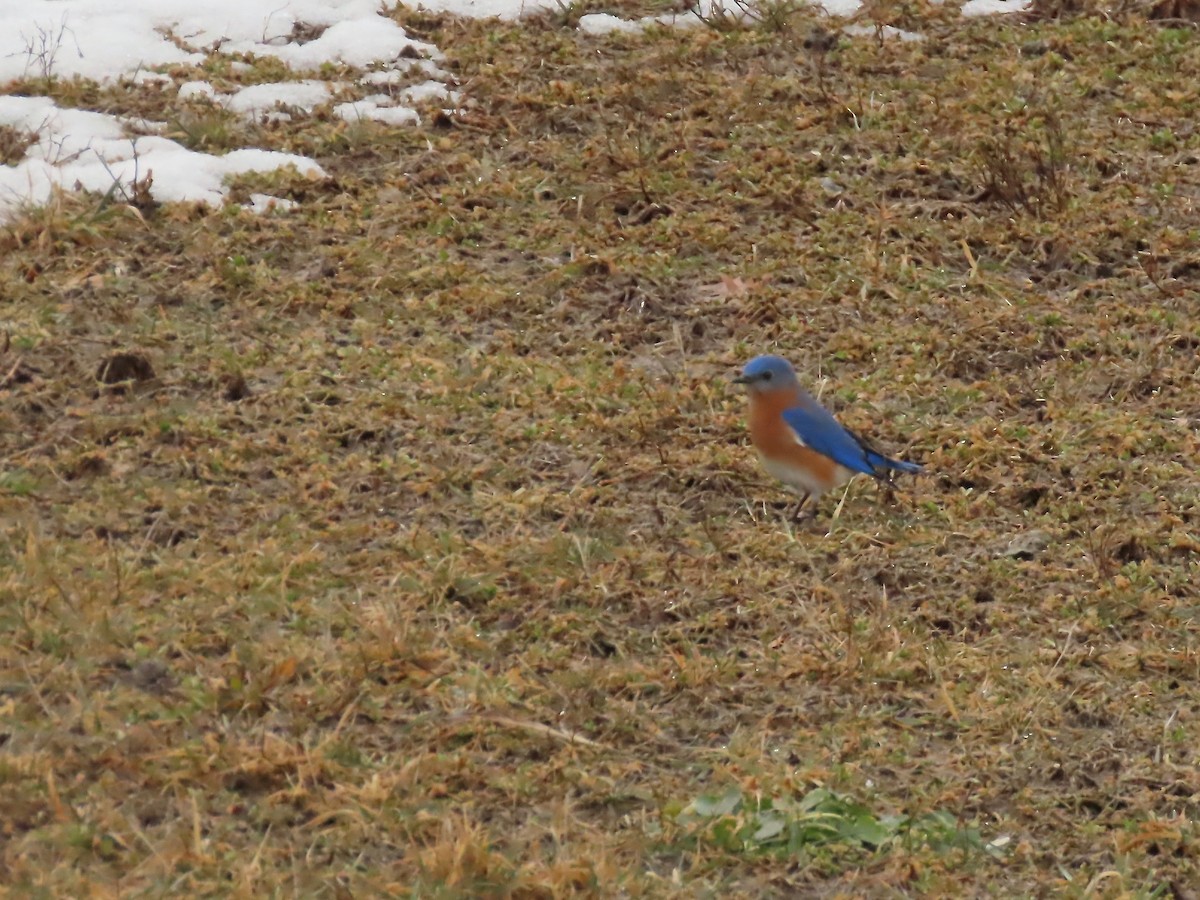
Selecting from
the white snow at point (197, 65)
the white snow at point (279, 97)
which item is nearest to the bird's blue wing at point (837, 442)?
the white snow at point (197, 65)

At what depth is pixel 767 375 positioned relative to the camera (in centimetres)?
599

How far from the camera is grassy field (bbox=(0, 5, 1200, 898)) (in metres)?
4.28

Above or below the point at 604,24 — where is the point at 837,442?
below

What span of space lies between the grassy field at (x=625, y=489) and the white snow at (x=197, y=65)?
0.48 feet

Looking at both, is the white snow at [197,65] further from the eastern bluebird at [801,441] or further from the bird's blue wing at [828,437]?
the bird's blue wing at [828,437]

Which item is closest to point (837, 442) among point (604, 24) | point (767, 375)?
point (767, 375)

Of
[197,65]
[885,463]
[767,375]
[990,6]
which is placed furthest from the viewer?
[990,6]

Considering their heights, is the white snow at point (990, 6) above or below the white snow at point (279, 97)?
above

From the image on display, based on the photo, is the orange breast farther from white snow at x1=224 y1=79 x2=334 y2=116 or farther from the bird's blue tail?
white snow at x1=224 y1=79 x2=334 y2=116

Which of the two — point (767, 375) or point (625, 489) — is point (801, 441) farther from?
point (625, 489)

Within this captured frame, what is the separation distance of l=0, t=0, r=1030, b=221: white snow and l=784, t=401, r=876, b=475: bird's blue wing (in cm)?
263

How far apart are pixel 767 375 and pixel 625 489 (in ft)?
2.11

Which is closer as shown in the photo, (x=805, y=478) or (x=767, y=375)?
(x=805, y=478)

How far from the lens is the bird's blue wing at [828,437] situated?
5734mm
